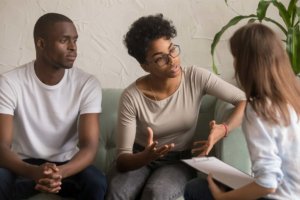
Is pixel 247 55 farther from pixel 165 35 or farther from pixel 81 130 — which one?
pixel 81 130

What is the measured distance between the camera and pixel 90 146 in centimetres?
180

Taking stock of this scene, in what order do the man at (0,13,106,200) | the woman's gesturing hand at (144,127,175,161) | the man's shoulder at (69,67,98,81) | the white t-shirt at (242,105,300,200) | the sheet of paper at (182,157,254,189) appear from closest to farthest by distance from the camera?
the white t-shirt at (242,105,300,200)
the sheet of paper at (182,157,254,189)
the woman's gesturing hand at (144,127,175,161)
the man at (0,13,106,200)
the man's shoulder at (69,67,98,81)

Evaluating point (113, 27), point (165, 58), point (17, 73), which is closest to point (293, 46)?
point (165, 58)

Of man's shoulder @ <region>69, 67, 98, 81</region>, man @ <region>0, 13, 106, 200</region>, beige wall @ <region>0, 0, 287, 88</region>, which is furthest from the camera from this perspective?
beige wall @ <region>0, 0, 287, 88</region>

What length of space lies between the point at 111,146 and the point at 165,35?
1.92ft

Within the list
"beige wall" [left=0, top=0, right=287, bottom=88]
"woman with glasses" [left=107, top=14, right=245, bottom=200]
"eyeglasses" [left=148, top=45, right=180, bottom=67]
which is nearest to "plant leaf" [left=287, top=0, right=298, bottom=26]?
"beige wall" [left=0, top=0, right=287, bottom=88]

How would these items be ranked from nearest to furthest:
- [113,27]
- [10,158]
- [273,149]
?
[273,149] < [10,158] < [113,27]

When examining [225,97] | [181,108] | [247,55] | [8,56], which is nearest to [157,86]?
[181,108]

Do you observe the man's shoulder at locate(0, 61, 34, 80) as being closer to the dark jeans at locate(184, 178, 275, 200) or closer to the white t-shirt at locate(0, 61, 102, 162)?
the white t-shirt at locate(0, 61, 102, 162)

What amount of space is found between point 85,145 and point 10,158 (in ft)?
0.94

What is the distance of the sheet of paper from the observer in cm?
133

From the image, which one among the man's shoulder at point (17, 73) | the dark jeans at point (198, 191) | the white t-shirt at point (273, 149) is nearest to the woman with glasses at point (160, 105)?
the dark jeans at point (198, 191)

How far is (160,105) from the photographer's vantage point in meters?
1.82

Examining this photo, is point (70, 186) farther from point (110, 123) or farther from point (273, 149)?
point (273, 149)
